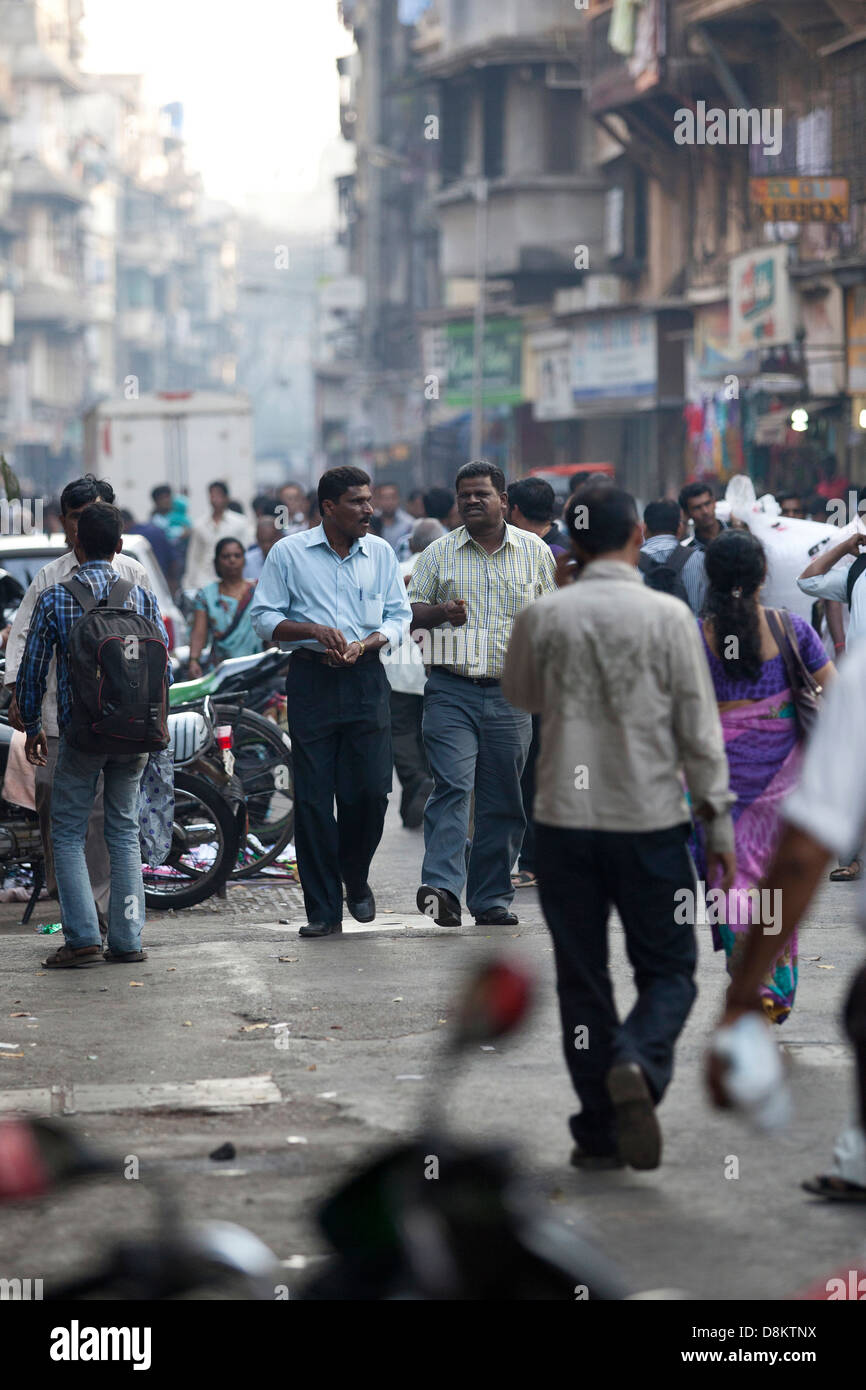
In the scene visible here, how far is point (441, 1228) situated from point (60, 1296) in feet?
2.05

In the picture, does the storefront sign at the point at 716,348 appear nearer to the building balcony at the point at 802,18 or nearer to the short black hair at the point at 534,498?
the building balcony at the point at 802,18

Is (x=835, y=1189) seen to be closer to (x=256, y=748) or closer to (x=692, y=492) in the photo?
(x=256, y=748)

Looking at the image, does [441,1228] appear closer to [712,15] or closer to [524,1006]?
[524,1006]

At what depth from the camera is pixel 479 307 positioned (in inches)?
1662

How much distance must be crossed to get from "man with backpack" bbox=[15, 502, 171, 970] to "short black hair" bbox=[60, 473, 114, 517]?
0.19 meters

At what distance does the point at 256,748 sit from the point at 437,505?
11.8 feet

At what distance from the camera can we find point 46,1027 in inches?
283

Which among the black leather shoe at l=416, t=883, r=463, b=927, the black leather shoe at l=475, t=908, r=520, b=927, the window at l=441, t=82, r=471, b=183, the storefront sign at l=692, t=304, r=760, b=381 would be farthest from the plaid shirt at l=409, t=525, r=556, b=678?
the window at l=441, t=82, r=471, b=183

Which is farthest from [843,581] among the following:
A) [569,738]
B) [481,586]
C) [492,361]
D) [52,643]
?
[492,361]

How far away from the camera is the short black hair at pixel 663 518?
1141cm

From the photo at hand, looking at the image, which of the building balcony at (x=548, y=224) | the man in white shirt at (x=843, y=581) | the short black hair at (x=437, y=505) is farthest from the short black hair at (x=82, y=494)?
the building balcony at (x=548, y=224)

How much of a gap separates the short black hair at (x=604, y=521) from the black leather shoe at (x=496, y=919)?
3776 mm

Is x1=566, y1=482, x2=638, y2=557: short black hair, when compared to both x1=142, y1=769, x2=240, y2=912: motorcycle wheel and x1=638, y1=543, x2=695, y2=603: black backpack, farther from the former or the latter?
x1=638, y1=543, x2=695, y2=603: black backpack

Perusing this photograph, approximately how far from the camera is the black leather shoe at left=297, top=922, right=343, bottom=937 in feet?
28.9
